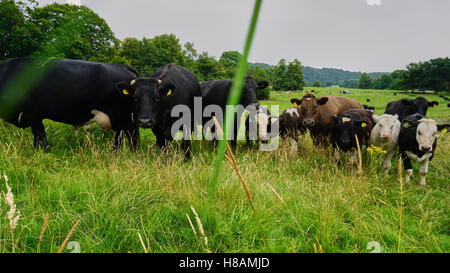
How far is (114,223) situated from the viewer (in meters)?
2.26

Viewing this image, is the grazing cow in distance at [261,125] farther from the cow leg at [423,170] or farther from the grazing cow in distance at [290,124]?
the cow leg at [423,170]

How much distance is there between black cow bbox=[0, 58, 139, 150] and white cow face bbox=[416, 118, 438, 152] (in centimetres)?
597

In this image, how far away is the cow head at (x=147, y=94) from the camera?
13.8 feet

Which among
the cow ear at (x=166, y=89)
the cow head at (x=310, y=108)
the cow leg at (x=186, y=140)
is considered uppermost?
the cow ear at (x=166, y=89)

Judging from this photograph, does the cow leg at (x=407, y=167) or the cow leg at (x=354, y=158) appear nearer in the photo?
the cow leg at (x=407, y=167)

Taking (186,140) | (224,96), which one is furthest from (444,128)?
(186,140)

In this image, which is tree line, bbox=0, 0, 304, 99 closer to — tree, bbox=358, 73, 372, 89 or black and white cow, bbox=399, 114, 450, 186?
black and white cow, bbox=399, 114, 450, 186

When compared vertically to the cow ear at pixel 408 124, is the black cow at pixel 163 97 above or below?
above

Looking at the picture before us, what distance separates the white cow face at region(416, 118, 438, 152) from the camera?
14.5 feet

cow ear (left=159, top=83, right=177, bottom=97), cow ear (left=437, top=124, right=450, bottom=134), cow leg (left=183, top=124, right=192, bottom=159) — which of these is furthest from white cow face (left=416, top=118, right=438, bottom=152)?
cow ear (left=159, top=83, right=177, bottom=97)

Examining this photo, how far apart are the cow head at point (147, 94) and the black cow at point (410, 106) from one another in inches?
296

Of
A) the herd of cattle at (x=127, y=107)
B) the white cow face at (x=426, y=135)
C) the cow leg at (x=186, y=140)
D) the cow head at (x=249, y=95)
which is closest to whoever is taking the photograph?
the white cow face at (x=426, y=135)

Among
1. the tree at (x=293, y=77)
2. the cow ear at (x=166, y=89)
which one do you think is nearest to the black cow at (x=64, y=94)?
the cow ear at (x=166, y=89)
